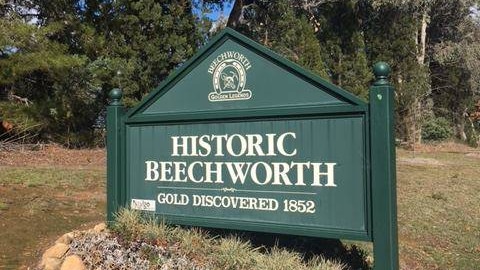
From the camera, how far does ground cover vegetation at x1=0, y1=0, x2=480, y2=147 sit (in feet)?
48.5

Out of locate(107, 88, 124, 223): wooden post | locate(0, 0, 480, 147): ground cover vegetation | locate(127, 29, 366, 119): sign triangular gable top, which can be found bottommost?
locate(107, 88, 124, 223): wooden post

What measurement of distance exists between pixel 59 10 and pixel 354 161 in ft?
44.2

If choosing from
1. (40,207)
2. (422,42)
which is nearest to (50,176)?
(40,207)

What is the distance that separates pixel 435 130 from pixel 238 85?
23778 mm

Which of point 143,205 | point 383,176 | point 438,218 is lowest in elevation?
point 438,218

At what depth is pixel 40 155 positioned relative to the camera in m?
14.1

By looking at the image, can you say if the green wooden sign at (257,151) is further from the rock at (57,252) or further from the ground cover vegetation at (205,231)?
the rock at (57,252)

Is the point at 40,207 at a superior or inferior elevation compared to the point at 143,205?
inferior

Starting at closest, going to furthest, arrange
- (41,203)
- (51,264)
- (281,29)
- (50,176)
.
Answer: (51,264)
(41,203)
(50,176)
(281,29)

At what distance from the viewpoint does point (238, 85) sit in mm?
4816

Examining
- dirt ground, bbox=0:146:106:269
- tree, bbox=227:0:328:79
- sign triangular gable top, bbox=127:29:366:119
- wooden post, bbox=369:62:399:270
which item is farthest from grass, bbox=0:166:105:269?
tree, bbox=227:0:328:79

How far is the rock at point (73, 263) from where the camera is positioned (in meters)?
4.78

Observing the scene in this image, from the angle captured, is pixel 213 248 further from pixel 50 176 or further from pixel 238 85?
pixel 50 176

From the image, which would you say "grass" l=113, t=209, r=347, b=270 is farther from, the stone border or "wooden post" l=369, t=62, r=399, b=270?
"wooden post" l=369, t=62, r=399, b=270
